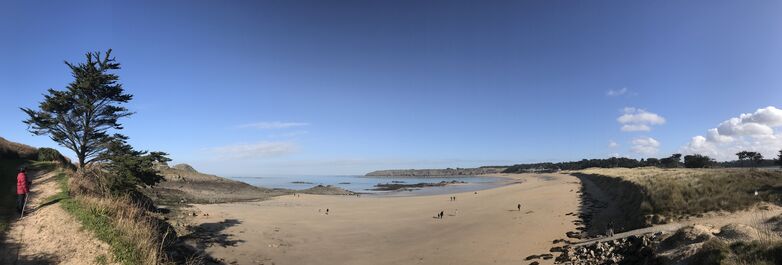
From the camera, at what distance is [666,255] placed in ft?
39.8

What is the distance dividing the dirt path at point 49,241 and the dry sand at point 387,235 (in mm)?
7263

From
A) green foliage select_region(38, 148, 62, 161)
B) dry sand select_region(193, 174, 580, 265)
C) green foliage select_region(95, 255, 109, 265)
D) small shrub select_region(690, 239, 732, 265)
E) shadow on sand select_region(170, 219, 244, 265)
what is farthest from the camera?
green foliage select_region(38, 148, 62, 161)

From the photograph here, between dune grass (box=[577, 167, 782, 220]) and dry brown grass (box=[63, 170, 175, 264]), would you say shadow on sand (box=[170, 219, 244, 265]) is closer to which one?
dry brown grass (box=[63, 170, 175, 264])

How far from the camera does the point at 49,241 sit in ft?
40.1

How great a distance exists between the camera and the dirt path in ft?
36.9

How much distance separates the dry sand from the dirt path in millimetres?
7263

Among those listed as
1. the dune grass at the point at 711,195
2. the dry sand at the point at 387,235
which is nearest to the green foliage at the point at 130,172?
the dry sand at the point at 387,235

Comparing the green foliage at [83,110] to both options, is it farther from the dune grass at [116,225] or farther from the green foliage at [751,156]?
the green foliage at [751,156]

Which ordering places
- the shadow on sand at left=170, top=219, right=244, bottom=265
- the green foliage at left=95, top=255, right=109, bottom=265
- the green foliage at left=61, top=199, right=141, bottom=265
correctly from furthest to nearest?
the shadow on sand at left=170, top=219, right=244, bottom=265 → the green foliage at left=61, top=199, right=141, bottom=265 → the green foliage at left=95, top=255, right=109, bottom=265

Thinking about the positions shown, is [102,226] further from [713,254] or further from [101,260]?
[713,254]

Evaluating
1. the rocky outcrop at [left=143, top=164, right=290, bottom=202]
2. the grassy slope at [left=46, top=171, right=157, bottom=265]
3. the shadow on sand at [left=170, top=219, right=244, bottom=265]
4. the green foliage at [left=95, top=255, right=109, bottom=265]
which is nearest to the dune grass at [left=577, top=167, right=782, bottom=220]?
the shadow on sand at [left=170, top=219, right=244, bottom=265]

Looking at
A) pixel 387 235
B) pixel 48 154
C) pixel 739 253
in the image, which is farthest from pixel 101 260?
pixel 48 154

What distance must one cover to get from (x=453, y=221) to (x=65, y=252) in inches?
1001

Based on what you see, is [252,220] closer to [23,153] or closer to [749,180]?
[23,153]
